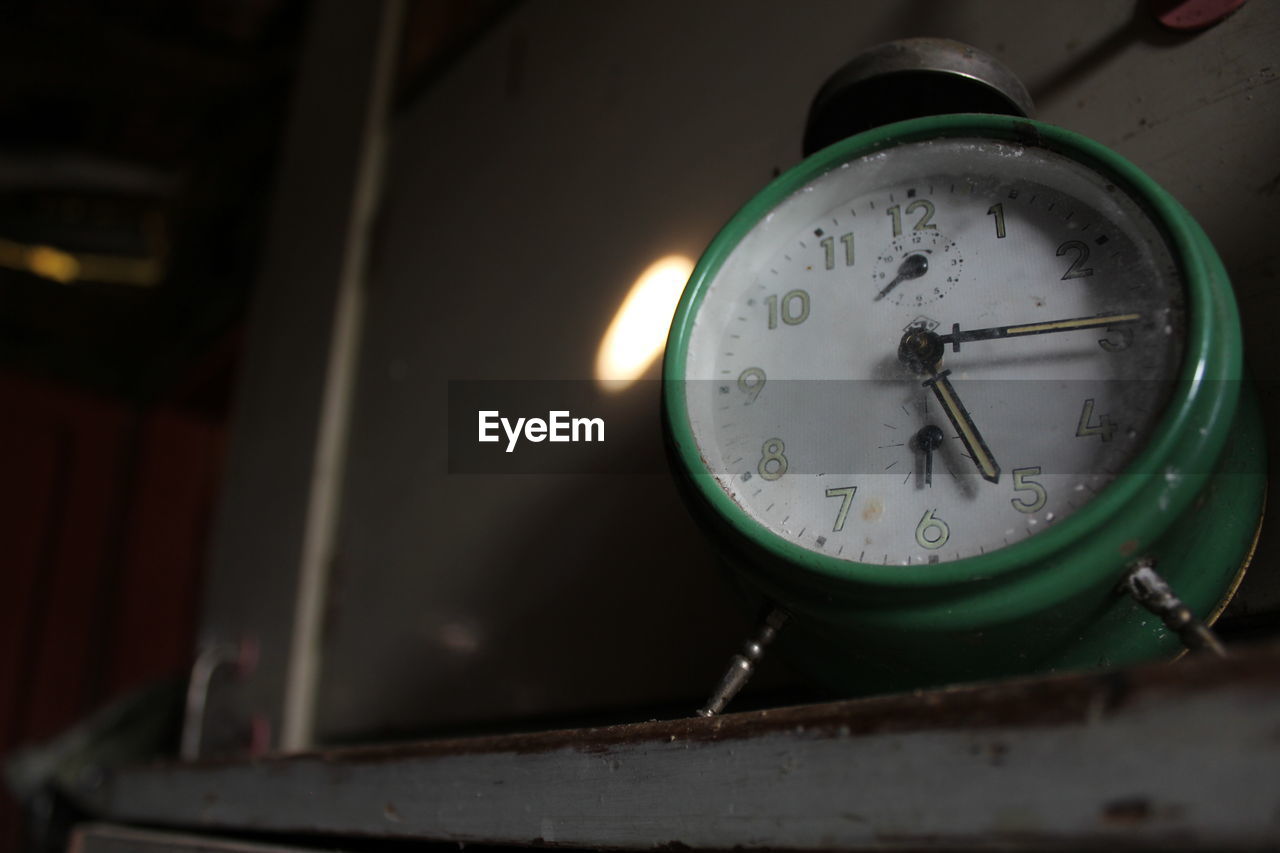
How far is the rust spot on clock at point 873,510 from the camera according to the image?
66cm

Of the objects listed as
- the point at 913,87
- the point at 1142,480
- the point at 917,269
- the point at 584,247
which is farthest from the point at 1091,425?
the point at 584,247

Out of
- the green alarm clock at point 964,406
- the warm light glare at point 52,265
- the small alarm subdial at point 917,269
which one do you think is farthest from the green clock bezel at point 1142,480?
the warm light glare at point 52,265

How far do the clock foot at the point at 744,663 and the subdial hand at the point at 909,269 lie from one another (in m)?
0.28

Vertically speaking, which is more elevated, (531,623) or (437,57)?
(437,57)

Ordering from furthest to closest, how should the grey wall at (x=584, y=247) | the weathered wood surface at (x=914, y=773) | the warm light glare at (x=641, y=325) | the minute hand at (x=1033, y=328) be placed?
the warm light glare at (x=641, y=325)
the grey wall at (x=584, y=247)
the minute hand at (x=1033, y=328)
the weathered wood surface at (x=914, y=773)

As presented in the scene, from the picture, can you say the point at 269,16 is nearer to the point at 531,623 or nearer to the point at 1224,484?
the point at 531,623

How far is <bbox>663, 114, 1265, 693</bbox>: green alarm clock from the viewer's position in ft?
1.87

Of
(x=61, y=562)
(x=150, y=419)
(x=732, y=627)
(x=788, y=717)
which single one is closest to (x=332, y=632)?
(x=732, y=627)

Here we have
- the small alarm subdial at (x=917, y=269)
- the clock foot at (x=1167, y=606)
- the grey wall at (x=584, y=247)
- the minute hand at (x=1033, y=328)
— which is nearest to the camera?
the clock foot at (x=1167, y=606)

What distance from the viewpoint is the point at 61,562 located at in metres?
4.02

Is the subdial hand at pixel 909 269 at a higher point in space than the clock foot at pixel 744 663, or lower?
higher

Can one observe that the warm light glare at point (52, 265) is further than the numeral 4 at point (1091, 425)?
Yes

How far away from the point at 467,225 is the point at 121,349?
12.9ft

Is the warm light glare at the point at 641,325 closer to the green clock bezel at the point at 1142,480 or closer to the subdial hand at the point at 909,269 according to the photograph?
the subdial hand at the point at 909,269
